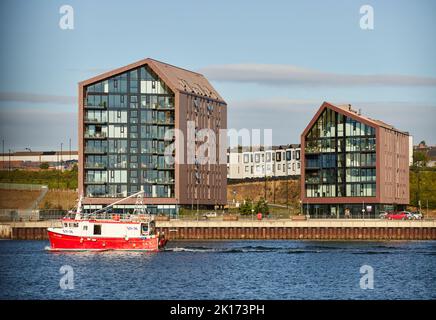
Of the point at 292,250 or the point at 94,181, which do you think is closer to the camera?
the point at 292,250

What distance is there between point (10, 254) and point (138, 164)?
5946 centimetres

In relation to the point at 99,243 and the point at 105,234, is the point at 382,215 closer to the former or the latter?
the point at 105,234

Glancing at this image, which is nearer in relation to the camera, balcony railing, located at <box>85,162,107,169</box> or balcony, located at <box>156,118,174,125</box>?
balcony railing, located at <box>85,162,107,169</box>

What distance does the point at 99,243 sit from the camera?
13862 cm

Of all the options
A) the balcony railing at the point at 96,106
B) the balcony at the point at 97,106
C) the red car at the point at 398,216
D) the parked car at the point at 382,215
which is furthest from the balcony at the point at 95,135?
the red car at the point at 398,216

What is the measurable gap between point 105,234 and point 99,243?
139 centimetres

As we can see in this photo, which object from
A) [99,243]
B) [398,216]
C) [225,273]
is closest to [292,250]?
[99,243]

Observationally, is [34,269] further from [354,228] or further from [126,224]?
[354,228]

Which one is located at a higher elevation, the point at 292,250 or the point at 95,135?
the point at 95,135

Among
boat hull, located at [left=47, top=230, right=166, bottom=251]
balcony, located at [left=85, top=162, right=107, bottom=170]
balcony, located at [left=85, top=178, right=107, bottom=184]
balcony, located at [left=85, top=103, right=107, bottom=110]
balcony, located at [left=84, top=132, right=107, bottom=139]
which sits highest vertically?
balcony, located at [left=85, top=103, right=107, bottom=110]

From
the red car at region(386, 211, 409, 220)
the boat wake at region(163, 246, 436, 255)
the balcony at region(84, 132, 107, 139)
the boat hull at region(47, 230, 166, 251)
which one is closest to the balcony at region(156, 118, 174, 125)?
the balcony at region(84, 132, 107, 139)

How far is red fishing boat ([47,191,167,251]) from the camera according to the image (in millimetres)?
138500

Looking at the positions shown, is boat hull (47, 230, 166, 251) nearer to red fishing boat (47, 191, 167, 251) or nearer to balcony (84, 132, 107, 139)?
red fishing boat (47, 191, 167, 251)
